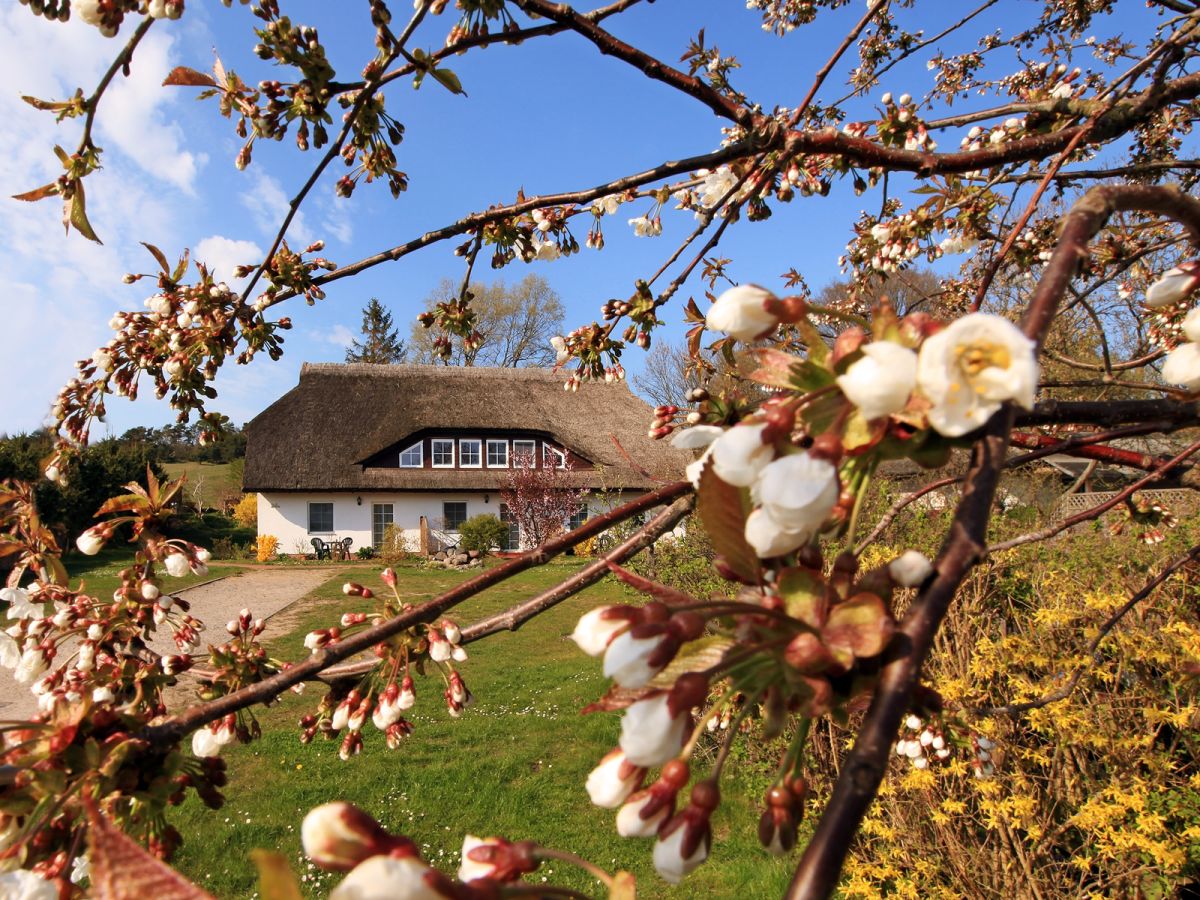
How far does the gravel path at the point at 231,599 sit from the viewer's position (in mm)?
7324

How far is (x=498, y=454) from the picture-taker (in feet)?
70.2

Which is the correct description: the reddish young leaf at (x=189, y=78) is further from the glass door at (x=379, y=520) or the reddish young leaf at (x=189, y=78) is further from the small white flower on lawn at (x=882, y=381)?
the glass door at (x=379, y=520)

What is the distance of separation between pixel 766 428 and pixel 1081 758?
10.7 ft

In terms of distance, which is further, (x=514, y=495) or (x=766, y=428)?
(x=514, y=495)

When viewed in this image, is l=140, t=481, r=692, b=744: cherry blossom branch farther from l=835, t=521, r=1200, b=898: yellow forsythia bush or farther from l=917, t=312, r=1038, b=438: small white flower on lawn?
l=835, t=521, r=1200, b=898: yellow forsythia bush

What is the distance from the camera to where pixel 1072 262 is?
1.91 ft

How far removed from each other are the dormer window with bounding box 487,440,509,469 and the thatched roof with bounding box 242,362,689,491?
0.37 metres

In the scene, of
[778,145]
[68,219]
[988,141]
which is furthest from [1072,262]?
[988,141]

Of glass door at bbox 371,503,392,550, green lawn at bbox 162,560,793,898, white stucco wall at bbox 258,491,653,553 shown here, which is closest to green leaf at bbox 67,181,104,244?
green lawn at bbox 162,560,793,898

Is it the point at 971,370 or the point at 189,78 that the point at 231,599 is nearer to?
the point at 189,78

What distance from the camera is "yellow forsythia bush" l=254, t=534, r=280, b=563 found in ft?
63.2

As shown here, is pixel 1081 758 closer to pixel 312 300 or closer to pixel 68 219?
pixel 312 300

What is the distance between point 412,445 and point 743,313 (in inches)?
834

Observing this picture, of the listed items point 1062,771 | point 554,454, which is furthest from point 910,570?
point 554,454
